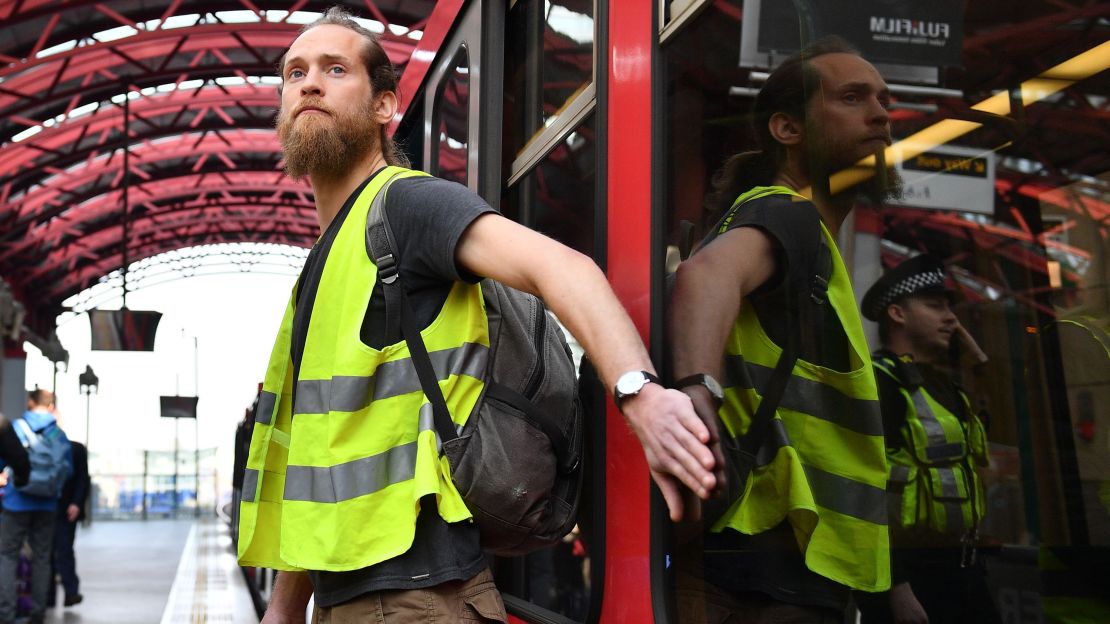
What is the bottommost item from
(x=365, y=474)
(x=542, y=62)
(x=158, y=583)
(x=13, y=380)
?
(x=158, y=583)

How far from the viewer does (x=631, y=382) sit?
122 centimetres

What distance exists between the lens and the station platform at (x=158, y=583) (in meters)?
9.61

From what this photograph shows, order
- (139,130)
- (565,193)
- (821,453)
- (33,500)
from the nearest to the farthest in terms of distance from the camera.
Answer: (821,453) < (565,193) < (33,500) < (139,130)

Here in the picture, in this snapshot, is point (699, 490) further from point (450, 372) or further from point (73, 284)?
point (73, 284)

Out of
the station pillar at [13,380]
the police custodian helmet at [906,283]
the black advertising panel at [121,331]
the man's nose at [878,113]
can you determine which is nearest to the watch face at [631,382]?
the police custodian helmet at [906,283]

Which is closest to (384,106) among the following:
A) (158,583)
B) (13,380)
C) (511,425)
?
(511,425)

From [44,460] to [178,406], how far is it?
20.5 metres

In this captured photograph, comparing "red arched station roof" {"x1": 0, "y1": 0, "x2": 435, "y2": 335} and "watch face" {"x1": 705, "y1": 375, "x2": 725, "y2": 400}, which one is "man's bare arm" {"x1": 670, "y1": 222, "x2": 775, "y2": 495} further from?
"red arched station roof" {"x1": 0, "y1": 0, "x2": 435, "y2": 335}

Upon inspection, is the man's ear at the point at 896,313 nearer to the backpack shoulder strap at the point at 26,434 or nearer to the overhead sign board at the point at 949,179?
the overhead sign board at the point at 949,179

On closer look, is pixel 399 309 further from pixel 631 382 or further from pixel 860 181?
pixel 860 181

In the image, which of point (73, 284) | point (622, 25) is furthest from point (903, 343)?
point (73, 284)

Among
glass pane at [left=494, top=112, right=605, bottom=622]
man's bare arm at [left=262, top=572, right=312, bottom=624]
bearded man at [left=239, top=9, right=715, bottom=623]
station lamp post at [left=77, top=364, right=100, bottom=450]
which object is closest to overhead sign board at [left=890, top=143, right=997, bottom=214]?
bearded man at [left=239, top=9, right=715, bottom=623]

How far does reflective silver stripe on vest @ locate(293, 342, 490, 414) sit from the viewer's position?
5.15 feet

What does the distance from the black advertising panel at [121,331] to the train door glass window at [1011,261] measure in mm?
13907
